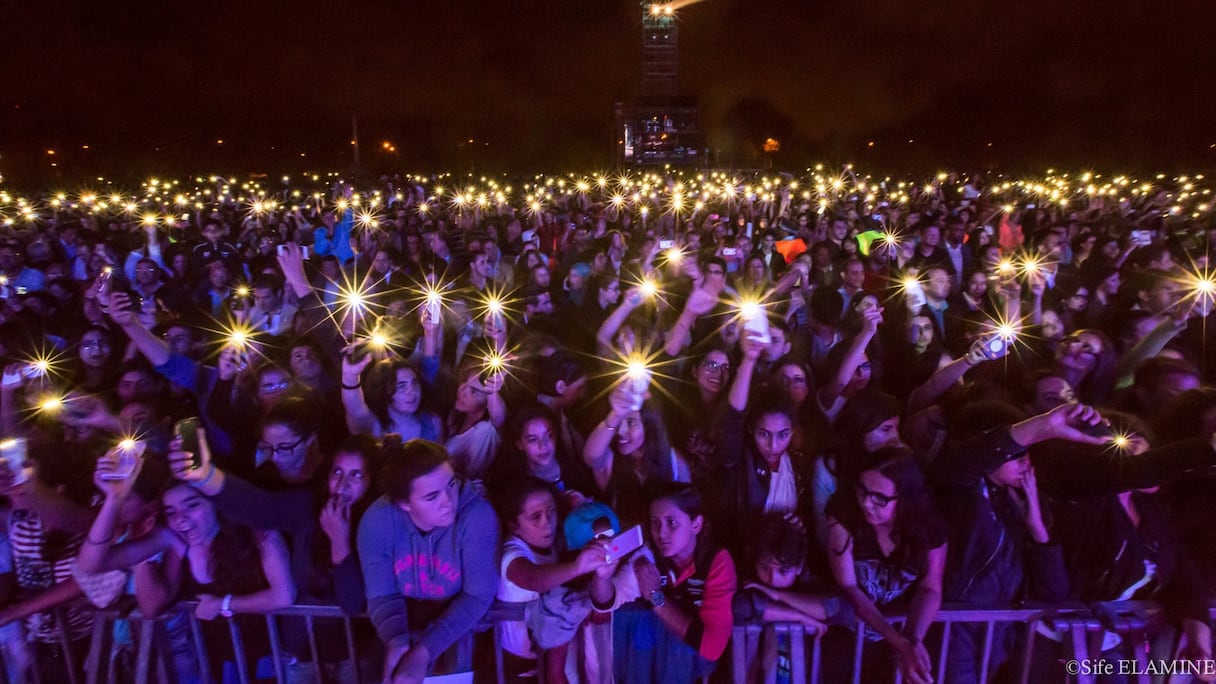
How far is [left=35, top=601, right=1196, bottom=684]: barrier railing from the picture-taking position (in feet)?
9.18

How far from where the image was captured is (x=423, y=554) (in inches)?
110

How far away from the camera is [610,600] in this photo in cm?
277

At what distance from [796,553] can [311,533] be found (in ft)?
6.52

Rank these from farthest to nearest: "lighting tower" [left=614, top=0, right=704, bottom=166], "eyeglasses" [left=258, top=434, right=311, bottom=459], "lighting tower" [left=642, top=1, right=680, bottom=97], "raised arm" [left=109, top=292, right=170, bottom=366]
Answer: "lighting tower" [left=642, top=1, right=680, bottom=97] → "lighting tower" [left=614, top=0, right=704, bottom=166] → "raised arm" [left=109, top=292, right=170, bottom=366] → "eyeglasses" [left=258, top=434, right=311, bottom=459]

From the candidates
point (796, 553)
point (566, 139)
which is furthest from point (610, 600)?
point (566, 139)

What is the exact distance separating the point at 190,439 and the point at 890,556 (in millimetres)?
2838

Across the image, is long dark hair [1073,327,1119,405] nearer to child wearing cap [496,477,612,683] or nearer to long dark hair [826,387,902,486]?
long dark hair [826,387,902,486]

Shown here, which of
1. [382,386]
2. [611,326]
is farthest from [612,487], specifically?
[611,326]

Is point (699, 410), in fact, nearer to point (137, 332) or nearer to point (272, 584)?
point (272, 584)

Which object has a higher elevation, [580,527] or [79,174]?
[79,174]

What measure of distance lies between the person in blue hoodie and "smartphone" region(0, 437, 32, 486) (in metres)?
1.43

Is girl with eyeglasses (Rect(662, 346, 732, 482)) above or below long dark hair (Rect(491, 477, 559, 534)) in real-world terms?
above

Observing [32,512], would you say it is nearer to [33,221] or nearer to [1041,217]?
[1041,217]

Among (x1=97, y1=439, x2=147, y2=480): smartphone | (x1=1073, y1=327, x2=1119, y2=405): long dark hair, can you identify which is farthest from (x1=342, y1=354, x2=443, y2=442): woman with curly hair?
(x1=1073, y1=327, x2=1119, y2=405): long dark hair
